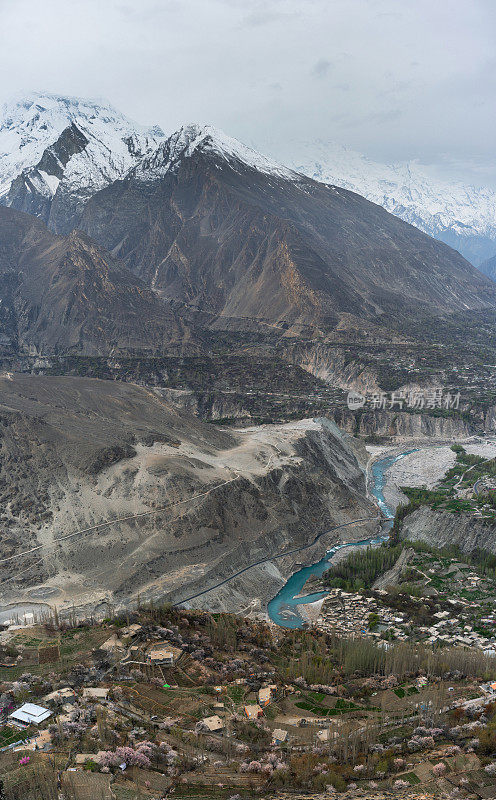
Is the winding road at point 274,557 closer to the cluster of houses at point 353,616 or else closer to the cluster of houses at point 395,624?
the cluster of houses at point 353,616

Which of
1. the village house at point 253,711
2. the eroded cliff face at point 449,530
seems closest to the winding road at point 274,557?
the eroded cliff face at point 449,530

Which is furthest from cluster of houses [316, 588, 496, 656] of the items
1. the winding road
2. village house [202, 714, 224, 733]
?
village house [202, 714, 224, 733]

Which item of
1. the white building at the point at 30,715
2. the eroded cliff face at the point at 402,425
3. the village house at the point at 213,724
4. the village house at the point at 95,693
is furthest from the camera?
the eroded cliff face at the point at 402,425

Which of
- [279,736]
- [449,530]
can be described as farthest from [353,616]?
[279,736]

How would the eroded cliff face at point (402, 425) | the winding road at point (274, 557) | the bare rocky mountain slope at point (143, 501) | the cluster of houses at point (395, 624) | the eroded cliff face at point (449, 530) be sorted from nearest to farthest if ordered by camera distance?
the cluster of houses at point (395, 624) < the winding road at point (274, 557) < the bare rocky mountain slope at point (143, 501) < the eroded cliff face at point (449, 530) < the eroded cliff face at point (402, 425)

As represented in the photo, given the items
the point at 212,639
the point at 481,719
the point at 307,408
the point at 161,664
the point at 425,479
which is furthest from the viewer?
the point at 307,408

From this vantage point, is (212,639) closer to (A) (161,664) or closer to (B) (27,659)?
(A) (161,664)

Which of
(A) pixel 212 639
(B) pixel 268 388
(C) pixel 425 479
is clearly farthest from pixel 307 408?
(A) pixel 212 639
